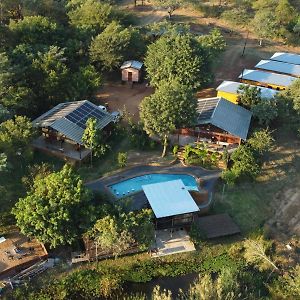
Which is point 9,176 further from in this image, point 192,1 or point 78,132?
point 192,1

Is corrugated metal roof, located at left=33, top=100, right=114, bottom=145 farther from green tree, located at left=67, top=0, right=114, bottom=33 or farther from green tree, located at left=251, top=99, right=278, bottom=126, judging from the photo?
green tree, located at left=67, top=0, right=114, bottom=33

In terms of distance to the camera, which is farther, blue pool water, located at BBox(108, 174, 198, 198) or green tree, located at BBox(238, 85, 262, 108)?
green tree, located at BBox(238, 85, 262, 108)

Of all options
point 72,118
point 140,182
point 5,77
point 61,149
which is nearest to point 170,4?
point 5,77

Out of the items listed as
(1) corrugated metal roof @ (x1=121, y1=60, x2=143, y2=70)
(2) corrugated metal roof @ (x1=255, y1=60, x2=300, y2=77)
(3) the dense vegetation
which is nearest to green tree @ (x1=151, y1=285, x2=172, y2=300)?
(3) the dense vegetation

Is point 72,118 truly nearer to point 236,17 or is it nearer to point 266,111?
point 266,111

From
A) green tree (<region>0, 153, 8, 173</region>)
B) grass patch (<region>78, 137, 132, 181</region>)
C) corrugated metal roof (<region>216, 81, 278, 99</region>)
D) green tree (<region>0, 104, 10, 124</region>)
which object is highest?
green tree (<region>0, 153, 8, 173</region>)

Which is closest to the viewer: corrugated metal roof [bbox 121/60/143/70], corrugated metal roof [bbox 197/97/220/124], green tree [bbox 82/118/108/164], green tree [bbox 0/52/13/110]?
green tree [bbox 82/118/108/164]

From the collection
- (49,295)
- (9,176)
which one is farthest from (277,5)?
(49,295)
